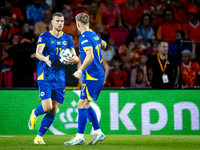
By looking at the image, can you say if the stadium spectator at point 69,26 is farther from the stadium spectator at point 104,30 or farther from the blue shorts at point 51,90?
the blue shorts at point 51,90

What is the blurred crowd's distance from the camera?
913 cm

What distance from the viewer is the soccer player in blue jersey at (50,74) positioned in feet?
20.3

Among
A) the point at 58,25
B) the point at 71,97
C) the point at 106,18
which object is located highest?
the point at 106,18

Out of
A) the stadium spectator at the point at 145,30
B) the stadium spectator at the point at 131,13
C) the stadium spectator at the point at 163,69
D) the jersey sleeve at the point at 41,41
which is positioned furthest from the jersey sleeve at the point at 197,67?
the jersey sleeve at the point at 41,41

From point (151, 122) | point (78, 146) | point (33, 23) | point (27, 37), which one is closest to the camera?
point (78, 146)

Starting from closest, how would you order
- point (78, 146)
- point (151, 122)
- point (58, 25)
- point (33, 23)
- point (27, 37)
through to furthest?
point (78, 146)
point (58, 25)
point (151, 122)
point (27, 37)
point (33, 23)

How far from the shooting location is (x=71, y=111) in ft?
28.9

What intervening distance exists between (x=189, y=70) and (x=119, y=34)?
279cm

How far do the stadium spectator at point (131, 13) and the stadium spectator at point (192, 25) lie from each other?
1576 millimetres

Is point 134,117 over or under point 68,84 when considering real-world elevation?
under

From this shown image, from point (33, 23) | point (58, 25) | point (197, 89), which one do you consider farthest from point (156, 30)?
point (58, 25)

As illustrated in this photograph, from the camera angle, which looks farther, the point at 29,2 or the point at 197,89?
the point at 29,2

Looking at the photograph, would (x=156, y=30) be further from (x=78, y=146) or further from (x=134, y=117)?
(x=78, y=146)

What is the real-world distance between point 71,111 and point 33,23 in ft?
13.2
